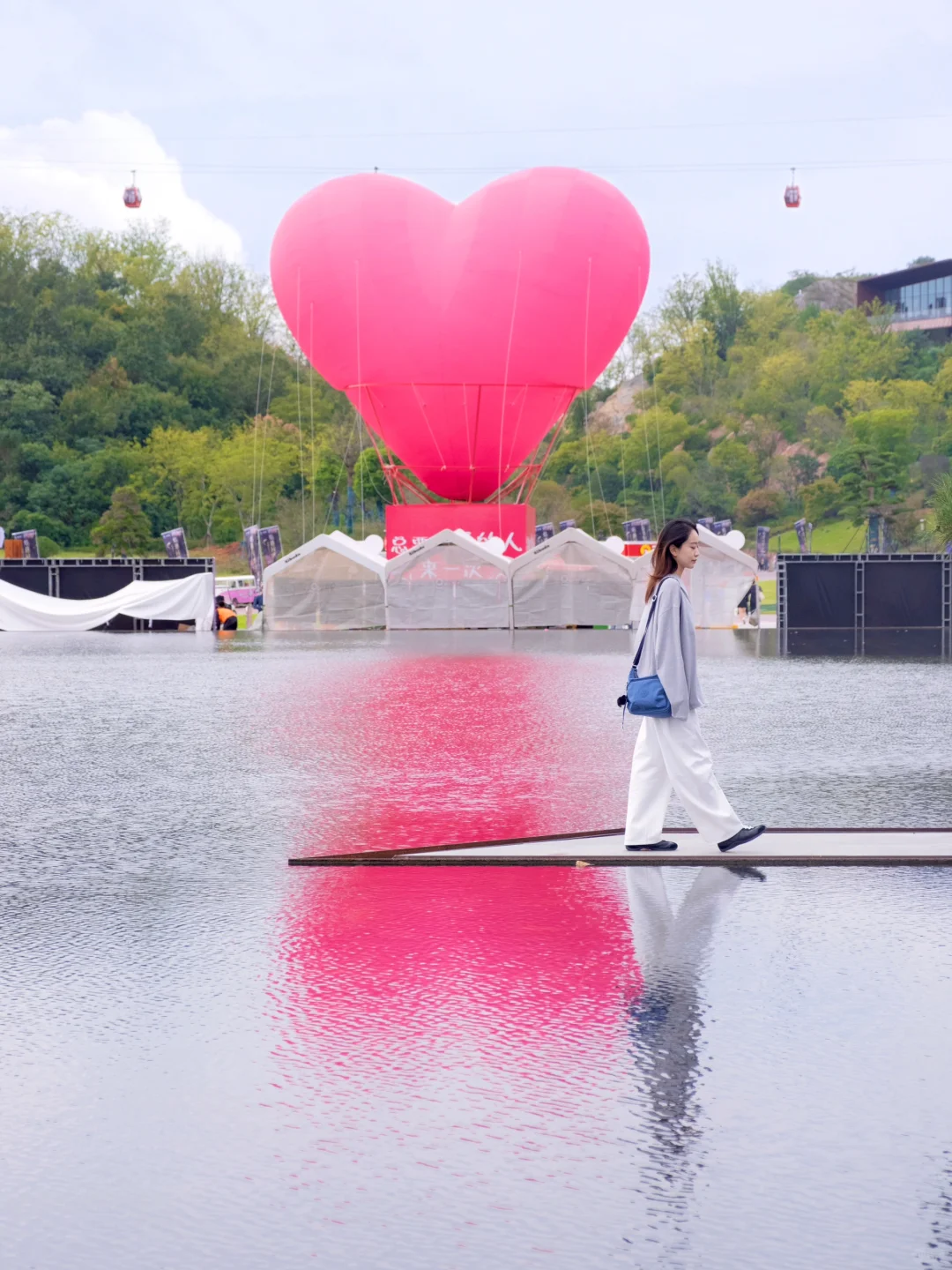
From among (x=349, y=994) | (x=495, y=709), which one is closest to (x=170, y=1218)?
(x=349, y=994)

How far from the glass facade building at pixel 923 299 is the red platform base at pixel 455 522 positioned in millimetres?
68433

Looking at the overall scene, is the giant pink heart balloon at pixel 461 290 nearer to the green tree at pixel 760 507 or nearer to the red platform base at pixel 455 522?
the red platform base at pixel 455 522

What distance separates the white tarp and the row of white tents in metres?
1.59

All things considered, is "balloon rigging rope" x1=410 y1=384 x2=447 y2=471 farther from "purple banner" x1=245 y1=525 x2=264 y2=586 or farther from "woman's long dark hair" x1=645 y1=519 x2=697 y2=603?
"woman's long dark hair" x1=645 y1=519 x2=697 y2=603

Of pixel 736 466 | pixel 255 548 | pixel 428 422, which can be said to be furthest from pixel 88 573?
pixel 736 466

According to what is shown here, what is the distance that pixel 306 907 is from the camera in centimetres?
681

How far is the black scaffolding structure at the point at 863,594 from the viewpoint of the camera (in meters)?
32.9

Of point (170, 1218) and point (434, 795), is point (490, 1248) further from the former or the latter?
point (434, 795)

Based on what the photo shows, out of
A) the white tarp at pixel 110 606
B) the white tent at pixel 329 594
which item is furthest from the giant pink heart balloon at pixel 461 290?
the white tarp at pixel 110 606

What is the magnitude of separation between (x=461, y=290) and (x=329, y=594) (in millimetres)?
7535

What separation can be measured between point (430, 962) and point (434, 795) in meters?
4.25

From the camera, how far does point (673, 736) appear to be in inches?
303

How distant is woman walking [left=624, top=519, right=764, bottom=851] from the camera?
768 centimetres

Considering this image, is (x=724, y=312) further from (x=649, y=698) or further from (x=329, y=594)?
(x=649, y=698)
